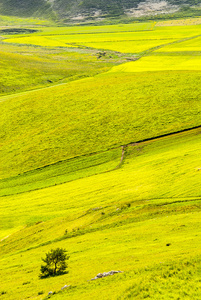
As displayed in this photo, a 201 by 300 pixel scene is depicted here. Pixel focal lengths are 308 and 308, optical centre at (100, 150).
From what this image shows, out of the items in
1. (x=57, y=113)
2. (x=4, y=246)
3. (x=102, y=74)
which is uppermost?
(x=102, y=74)

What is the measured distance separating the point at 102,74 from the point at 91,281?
122 metres

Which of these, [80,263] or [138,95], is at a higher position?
[138,95]

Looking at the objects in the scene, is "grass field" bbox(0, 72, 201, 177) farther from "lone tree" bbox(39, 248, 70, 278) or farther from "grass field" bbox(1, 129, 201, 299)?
"lone tree" bbox(39, 248, 70, 278)

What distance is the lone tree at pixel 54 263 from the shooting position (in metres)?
28.4

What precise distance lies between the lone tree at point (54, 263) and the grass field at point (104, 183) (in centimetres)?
98

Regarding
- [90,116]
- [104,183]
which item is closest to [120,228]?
[104,183]

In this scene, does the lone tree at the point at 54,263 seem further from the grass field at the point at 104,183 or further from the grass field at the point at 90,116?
the grass field at the point at 90,116

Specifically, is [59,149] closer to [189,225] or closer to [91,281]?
[189,225]

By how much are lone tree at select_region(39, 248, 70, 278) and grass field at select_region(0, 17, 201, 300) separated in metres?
0.98

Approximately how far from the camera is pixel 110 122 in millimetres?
83938

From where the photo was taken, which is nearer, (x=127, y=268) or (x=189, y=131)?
(x=127, y=268)

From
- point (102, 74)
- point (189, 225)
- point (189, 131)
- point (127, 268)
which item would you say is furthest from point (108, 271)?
point (102, 74)

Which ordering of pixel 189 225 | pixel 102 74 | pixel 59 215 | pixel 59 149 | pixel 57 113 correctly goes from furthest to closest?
pixel 102 74 → pixel 57 113 → pixel 59 149 → pixel 59 215 → pixel 189 225

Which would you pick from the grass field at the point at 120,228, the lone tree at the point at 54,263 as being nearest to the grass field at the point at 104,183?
the grass field at the point at 120,228
